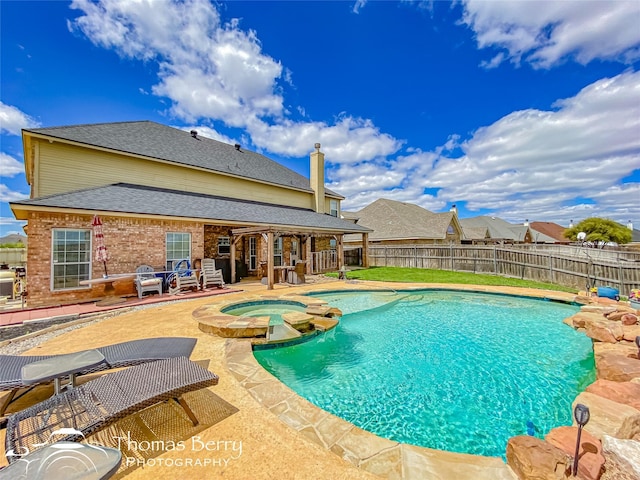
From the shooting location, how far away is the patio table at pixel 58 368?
2.85m

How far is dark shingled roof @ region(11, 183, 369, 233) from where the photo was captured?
9.32 m

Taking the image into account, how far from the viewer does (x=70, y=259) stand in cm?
920

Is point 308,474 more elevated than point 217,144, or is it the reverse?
point 217,144

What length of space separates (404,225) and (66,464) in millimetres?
29584

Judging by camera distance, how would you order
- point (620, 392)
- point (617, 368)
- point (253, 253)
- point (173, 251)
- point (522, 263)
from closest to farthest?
point (620, 392), point (617, 368), point (173, 251), point (522, 263), point (253, 253)

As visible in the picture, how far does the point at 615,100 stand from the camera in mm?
13336

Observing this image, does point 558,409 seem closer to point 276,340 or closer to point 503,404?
point 503,404

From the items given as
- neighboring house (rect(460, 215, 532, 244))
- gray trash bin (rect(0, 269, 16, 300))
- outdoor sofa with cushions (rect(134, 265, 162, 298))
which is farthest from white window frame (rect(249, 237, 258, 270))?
neighboring house (rect(460, 215, 532, 244))

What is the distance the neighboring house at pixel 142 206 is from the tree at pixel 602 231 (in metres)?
52.1

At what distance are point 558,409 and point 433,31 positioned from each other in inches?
600

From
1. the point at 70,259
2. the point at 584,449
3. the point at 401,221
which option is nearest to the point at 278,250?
the point at 70,259

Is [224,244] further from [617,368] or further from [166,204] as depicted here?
[617,368]

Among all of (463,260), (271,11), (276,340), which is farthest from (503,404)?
(463,260)

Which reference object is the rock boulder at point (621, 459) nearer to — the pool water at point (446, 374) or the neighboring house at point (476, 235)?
the pool water at point (446, 374)
